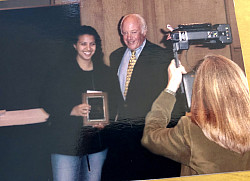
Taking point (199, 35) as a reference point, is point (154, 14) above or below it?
above

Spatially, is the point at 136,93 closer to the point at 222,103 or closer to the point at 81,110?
the point at 81,110

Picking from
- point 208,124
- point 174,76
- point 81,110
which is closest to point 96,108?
point 81,110

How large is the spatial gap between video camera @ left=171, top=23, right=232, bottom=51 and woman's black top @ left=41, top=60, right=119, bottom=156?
0.45m

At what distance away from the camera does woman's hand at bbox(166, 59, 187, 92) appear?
1602mm

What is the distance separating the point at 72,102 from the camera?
1579mm

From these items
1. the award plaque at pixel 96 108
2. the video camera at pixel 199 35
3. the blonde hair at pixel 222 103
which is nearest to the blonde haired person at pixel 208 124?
the blonde hair at pixel 222 103

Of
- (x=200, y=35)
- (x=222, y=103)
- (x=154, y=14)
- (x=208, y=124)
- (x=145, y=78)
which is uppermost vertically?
(x=154, y=14)

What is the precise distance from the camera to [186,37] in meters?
1.66

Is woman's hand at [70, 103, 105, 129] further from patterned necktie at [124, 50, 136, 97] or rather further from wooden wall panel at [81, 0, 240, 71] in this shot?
wooden wall panel at [81, 0, 240, 71]

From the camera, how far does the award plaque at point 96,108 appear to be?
5.11 ft

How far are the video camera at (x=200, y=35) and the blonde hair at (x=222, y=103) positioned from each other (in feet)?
0.36

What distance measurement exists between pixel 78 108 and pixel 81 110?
2 centimetres

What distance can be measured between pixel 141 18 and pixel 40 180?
1102mm

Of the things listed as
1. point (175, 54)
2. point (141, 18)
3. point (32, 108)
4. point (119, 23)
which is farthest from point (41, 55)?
point (175, 54)
